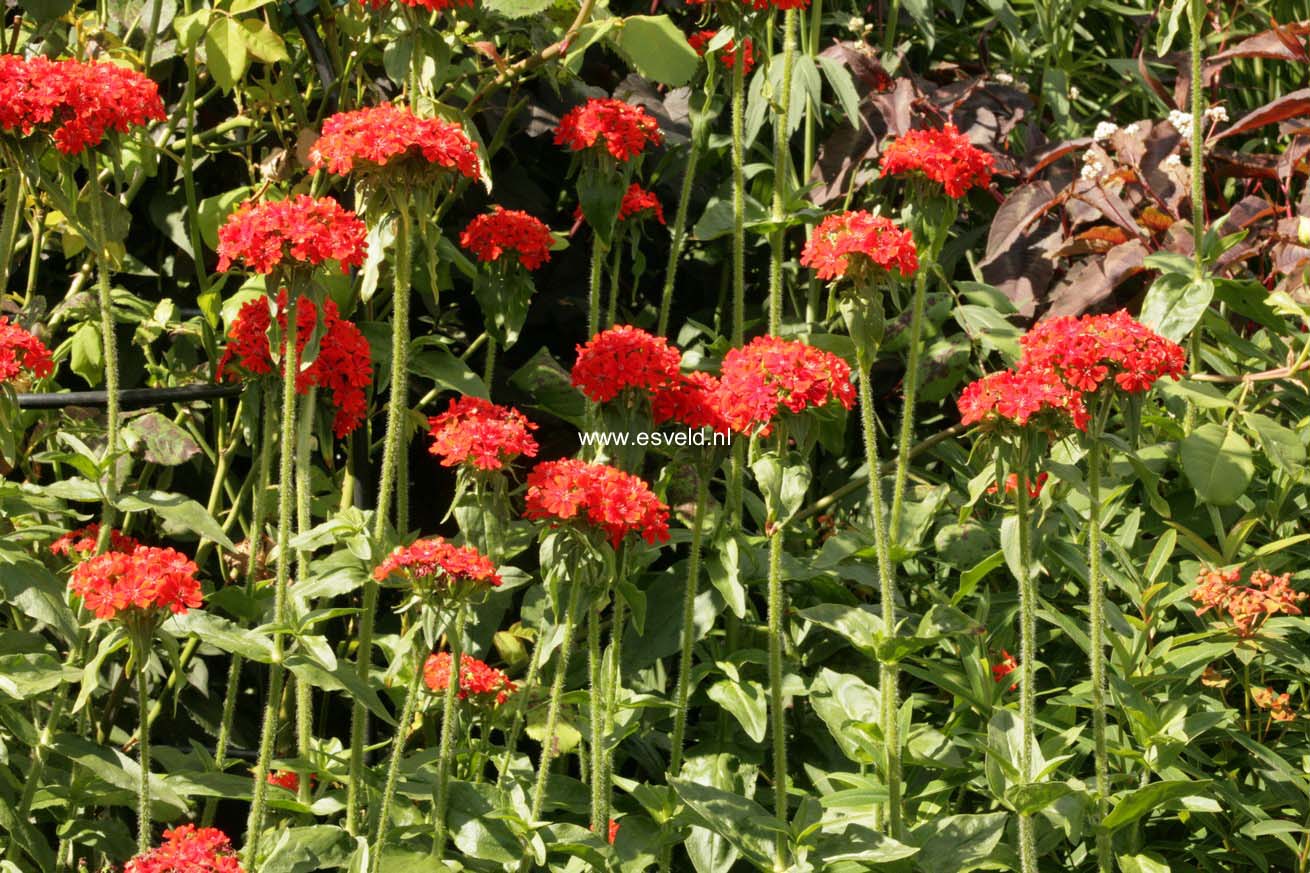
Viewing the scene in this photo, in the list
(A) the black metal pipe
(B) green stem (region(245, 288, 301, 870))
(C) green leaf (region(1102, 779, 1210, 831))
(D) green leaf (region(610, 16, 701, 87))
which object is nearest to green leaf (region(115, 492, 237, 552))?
(B) green stem (region(245, 288, 301, 870))

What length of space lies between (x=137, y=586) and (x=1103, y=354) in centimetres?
131

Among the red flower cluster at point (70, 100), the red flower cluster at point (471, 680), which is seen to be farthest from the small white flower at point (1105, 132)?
the red flower cluster at point (70, 100)

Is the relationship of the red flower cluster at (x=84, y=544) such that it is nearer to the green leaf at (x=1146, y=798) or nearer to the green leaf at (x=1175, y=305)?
the green leaf at (x=1146, y=798)

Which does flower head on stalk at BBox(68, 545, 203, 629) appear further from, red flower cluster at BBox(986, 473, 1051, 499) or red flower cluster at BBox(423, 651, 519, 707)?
red flower cluster at BBox(986, 473, 1051, 499)

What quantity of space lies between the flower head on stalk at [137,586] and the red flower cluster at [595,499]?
0.46m

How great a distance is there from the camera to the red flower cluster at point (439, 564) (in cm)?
191

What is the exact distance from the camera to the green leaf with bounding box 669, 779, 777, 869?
2150 millimetres

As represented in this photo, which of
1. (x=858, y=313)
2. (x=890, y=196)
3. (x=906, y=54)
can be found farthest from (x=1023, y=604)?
(x=906, y=54)

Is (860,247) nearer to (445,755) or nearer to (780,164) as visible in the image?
(780,164)

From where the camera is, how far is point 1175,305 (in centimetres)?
268

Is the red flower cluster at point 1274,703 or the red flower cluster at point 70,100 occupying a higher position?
the red flower cluster at point 70,100

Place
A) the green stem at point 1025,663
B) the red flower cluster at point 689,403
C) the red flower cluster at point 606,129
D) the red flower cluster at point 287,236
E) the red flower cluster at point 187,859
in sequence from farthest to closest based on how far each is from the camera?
the red flower cluster at point 606,129, the red flower cluster at point 689,403, the green stem at point 1025,663, the red flower cluster at point 287,236, the red flower cluster at point 187,859

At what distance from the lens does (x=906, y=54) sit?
4.09 metres

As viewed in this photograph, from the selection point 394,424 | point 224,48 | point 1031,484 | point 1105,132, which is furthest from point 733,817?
point 1105,132
